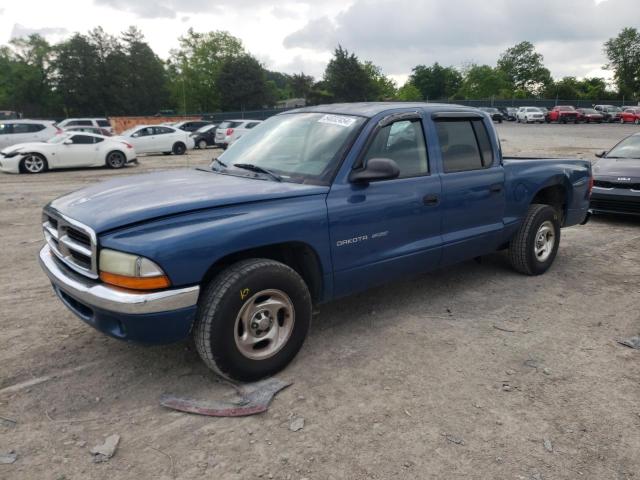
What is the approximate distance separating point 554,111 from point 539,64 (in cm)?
7208

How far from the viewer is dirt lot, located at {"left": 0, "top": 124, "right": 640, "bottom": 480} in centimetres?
254

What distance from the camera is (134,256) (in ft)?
8.93

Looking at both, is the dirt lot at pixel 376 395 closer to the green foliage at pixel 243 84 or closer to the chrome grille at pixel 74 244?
the chrome grille at pixel 74 244

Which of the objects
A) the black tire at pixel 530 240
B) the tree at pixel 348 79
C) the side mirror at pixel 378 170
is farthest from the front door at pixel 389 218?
the tree at pixel 348 79

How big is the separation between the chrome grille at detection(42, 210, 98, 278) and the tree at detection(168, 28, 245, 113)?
273 feet

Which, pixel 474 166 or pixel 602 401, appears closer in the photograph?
pixel 602 401

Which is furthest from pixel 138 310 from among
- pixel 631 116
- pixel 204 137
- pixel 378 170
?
pixel 631 116

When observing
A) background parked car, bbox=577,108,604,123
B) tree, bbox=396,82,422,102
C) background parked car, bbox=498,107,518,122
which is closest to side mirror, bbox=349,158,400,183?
background parked car, bbox=577,108,604,123

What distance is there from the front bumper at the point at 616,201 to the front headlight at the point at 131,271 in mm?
7531

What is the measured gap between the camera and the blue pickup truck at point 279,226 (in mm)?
2826

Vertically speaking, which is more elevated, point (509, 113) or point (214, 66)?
point (214, 66)

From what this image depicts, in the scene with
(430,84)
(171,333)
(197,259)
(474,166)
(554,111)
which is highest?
(430,84)

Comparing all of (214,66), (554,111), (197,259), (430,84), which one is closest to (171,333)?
(197,259)

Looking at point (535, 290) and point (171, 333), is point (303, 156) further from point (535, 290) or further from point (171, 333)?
point (535, 290)
